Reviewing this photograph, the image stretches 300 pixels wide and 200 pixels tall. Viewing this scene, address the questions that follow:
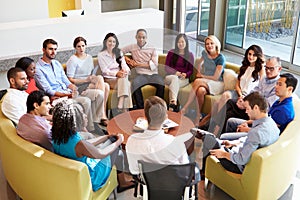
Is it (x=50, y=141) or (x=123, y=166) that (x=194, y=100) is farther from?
(x=50, y=141)

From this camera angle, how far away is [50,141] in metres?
3.07

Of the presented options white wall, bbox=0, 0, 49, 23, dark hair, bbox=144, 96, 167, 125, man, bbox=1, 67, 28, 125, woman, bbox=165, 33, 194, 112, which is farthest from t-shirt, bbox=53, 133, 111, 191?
white wall, bbox=0, 0, 49, 23

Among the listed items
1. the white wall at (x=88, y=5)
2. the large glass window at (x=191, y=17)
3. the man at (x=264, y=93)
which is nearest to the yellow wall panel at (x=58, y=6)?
the white wall at (x=88, y=5)

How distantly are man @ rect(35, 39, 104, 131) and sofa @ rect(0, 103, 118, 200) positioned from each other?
3.49 feet

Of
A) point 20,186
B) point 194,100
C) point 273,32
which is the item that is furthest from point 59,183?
point 273,32

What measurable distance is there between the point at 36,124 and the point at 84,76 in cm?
180

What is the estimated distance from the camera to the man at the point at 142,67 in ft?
15.6

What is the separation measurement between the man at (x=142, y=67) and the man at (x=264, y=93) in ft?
3.02

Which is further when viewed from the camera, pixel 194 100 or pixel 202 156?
pixel 194 100

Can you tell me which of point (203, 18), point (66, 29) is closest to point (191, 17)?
point (203, 18)

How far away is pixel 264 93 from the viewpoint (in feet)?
13.1

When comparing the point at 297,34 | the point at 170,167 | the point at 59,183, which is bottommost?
the point at 59,183

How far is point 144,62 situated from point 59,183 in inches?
99.5

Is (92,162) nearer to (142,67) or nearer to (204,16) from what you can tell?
(142,67)
